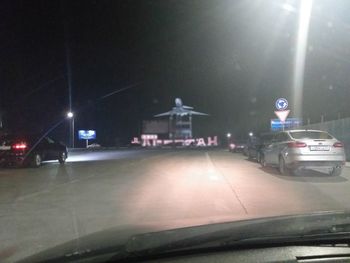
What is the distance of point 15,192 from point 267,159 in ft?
35.4

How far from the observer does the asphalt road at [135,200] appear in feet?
29.1

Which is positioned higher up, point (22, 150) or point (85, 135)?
point (85, 135)

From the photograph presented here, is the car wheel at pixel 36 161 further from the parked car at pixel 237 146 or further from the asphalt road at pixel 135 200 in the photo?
the parked car at pixel 237 146

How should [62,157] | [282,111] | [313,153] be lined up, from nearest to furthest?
[313,153]
[62,157]
[282,111]

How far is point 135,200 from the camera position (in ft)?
41.8

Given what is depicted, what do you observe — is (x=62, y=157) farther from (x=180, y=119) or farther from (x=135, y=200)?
(x=180, y=119)

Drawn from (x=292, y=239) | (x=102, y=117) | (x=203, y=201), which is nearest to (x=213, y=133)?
(x=102, y=117)

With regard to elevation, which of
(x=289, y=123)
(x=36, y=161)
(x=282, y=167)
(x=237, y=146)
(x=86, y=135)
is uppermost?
(x=86, y=135)

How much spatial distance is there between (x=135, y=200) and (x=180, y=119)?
12522 cm

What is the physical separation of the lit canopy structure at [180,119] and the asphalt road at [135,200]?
108 m

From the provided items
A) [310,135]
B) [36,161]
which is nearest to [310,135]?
[310,135]

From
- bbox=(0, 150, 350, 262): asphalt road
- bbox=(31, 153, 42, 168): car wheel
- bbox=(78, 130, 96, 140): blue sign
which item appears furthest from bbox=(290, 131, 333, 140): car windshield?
bbox=(78, 130, 96, 140): blue sign

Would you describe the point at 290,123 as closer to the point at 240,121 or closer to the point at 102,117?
the point at 102,117

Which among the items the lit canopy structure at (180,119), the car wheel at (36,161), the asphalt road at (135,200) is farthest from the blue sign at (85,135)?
the asphalt road at (135,200)
